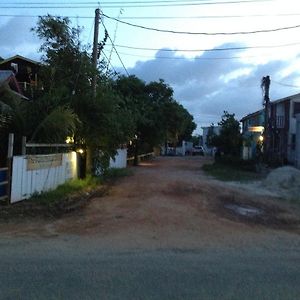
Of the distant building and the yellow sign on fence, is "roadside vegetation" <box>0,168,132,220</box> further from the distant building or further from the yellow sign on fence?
the distant building

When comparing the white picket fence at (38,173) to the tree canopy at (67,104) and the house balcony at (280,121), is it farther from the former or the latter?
the house balcony at (280,121)

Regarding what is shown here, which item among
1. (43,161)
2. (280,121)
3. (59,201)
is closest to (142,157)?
(280,121)

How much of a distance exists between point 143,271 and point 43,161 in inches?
431

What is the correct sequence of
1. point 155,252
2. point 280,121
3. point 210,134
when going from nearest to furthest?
1. point 155,252
2. point 280,121
3. point 210,134

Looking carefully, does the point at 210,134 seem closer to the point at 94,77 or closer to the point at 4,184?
the point at 94,77

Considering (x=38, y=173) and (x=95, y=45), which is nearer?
(x=38, y=173)

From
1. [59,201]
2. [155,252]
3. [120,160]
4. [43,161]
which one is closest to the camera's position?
[155,252]

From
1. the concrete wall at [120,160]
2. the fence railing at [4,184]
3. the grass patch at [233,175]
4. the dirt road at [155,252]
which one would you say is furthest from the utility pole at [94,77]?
the concrete wall at [120,160]

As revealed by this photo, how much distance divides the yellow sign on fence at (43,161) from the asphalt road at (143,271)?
6394 mm

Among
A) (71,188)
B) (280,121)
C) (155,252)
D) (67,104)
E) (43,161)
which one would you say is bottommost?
(155,252)

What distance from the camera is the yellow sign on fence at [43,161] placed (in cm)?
1692

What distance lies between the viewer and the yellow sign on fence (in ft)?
55.5

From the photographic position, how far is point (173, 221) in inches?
529

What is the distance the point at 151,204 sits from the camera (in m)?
16.3
